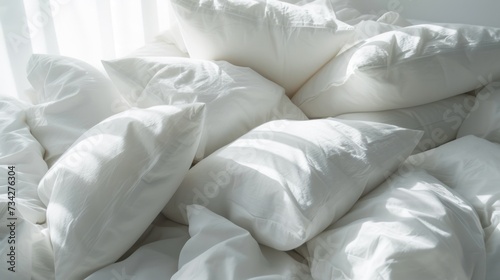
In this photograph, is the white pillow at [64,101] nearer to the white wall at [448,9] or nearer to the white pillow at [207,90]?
the white pillow at [207,90]

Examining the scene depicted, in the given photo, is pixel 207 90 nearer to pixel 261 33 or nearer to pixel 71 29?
pixel 261 33

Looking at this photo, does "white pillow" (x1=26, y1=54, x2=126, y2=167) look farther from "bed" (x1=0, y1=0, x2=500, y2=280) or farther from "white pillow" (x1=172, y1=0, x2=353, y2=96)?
"white pillow" (x1=172, y1=0, x2=353, y2=96)

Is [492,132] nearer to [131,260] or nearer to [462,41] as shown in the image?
[462,41]

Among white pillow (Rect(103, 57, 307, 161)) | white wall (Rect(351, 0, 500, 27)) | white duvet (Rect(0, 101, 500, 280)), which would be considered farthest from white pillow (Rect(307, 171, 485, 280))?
white wall (Rect(351, 0, 500, 27))

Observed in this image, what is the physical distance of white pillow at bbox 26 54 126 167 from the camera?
1.23 metres

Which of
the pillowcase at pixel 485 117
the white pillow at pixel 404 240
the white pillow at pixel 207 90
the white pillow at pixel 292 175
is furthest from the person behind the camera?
the pillowcase at pixel 485 117

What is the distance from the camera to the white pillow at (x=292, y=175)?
90 cm

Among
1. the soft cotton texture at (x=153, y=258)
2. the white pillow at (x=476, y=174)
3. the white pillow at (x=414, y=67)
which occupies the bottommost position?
the soft cotton texture at (x=153, y=258)

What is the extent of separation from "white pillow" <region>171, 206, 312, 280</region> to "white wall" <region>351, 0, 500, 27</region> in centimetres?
125

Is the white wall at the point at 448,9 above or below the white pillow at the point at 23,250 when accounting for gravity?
above

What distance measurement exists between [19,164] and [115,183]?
0.35 metres

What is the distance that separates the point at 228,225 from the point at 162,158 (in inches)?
7.2

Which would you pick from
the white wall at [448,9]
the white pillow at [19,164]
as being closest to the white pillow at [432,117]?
the white wall at [448,9]

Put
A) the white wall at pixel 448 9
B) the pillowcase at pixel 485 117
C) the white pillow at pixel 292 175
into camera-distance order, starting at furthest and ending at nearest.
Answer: the white wall at pixel 448 9 → the pillowcase at pixel 485 117 → the white pillow at pixel 292 175
